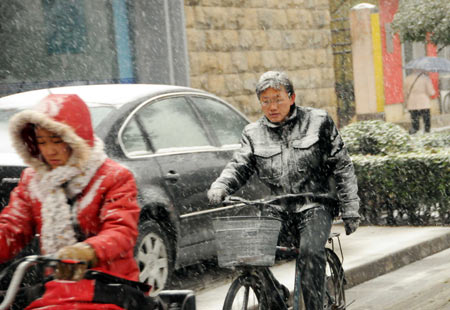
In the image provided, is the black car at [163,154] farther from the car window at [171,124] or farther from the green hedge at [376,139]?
the green hedge at [376,139]

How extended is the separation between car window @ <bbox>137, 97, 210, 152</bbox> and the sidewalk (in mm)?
1220

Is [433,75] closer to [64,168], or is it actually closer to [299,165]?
[299,165]

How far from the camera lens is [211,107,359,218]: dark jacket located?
17.5ft

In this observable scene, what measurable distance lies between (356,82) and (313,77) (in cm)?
967

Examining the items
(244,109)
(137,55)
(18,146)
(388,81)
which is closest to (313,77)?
(244,109)

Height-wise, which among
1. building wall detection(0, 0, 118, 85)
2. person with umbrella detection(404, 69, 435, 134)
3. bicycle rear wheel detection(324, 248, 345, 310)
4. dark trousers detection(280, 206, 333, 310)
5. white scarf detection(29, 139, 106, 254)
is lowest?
bicycle rear wheel detection(324, 248, 345, 310)

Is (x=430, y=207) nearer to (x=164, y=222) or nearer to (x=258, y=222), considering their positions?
(x=164, y=222)

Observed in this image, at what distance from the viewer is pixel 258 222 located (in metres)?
4.73

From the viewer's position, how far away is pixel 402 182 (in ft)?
34.4

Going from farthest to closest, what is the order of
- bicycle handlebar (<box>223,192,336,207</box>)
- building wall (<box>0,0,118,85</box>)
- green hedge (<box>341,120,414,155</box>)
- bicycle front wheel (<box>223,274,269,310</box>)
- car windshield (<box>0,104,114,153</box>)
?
building wall (<box>0,0,118,85</box>), green hedge (<box>341,120,414,155</box>), car windshield (<box>0,104,114,153</box>), bicycle handlebar (<box>223,192,336,207</box>), bicycle front wheel (<box>223,274,269,310</box>)

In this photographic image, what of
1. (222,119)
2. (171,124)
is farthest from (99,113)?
(222,119)

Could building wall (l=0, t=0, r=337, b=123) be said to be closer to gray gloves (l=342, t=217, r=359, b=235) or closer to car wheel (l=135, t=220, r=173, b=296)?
car wheel (l=135, t=220, r=173, b=296)

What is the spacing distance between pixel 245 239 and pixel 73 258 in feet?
5.85

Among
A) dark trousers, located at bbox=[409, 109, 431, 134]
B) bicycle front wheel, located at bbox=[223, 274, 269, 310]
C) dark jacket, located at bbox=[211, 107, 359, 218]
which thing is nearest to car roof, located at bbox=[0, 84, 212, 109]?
dark jacket, located at bbox=[211, 107, 359, 218]
